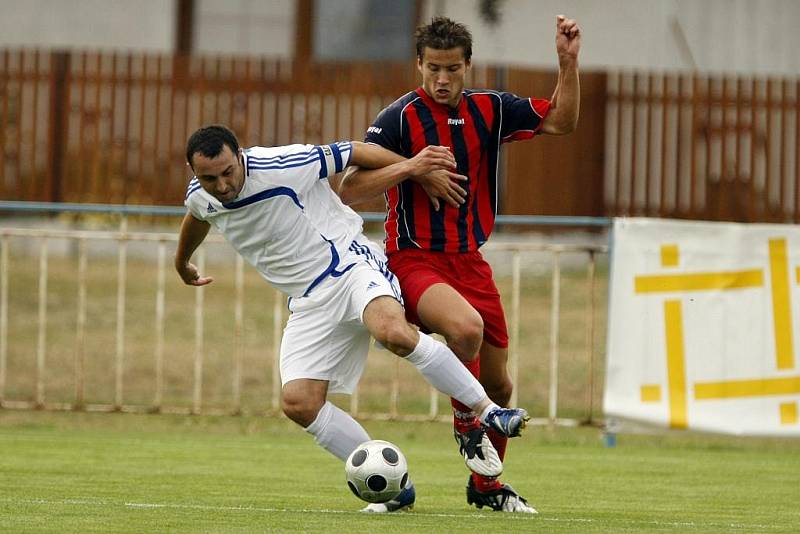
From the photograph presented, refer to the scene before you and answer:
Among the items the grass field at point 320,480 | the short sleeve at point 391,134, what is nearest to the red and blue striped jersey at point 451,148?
the short sleeve at point 391,134

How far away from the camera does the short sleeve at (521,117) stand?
311 inches

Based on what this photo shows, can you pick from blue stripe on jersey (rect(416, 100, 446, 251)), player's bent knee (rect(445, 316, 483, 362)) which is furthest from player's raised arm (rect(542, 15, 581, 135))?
player's bent knee (rect(445, 316, 483, 362))

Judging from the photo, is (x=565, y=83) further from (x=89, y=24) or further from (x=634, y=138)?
(x=89, y=24)

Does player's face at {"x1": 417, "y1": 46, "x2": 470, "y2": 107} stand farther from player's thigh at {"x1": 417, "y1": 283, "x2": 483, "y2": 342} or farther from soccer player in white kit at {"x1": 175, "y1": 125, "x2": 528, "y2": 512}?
player's thigh at {"x1": 417, "y1": 283, "x2": 483, "y2": 342}

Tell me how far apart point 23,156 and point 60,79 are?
39.3 inches

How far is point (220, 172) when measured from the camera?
23.2ft

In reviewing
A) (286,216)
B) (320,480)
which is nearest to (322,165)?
(286,216)

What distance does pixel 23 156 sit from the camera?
1856cm

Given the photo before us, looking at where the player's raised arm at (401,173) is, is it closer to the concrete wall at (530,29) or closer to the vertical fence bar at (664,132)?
the vertical fence bar at (664,132)

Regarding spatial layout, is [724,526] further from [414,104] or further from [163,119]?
[163,119]

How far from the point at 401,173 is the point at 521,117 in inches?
32.5

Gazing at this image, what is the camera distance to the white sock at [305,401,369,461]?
741cm

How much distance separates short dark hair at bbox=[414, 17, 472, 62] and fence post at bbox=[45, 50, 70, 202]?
457 inches

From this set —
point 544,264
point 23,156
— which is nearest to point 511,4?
point 544,264
